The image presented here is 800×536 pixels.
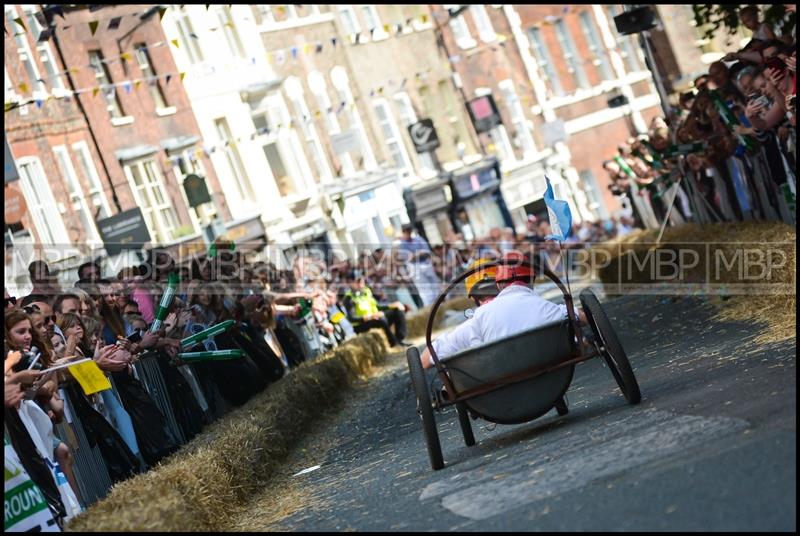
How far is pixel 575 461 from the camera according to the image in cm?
830

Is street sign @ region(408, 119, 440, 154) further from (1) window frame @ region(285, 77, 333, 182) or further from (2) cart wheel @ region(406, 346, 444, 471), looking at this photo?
(2) cart wheel @ region(406, 346, 444, 471)

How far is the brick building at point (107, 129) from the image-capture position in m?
40.3

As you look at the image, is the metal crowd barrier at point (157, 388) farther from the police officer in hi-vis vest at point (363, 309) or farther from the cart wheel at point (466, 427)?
the police officer in hi-vis vest at point (363, 309)

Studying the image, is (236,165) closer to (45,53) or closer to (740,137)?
(45,53)

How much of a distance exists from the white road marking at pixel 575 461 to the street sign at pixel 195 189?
37.5 meters

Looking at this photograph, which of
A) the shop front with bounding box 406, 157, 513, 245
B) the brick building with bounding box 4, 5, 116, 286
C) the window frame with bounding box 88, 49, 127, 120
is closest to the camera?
the brick building with bounding box 4, 5, 116, 286

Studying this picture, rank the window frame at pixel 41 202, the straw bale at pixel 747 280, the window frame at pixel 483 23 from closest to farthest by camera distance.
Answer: the straw bale at pixel 747 280 < the window frame at pixel 41 202 < the window frame at pixel 483 23

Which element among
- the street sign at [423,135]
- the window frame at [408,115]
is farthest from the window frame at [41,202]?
the window frame at [408,115]

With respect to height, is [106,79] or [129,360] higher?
[106,79]

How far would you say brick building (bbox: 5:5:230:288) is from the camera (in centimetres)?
4034

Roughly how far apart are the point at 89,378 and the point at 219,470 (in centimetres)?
130

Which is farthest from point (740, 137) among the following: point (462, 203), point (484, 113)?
point (484, 113)

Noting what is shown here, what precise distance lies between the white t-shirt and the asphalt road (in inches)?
28.6

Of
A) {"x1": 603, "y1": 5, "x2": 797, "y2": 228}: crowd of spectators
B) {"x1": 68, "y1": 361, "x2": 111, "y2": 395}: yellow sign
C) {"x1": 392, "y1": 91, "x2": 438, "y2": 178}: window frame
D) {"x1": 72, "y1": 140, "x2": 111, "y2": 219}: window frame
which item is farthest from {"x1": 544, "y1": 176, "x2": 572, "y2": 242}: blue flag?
{"x1": 392, "y1": 91, "x2": 438, "y2": 178}: window frame
